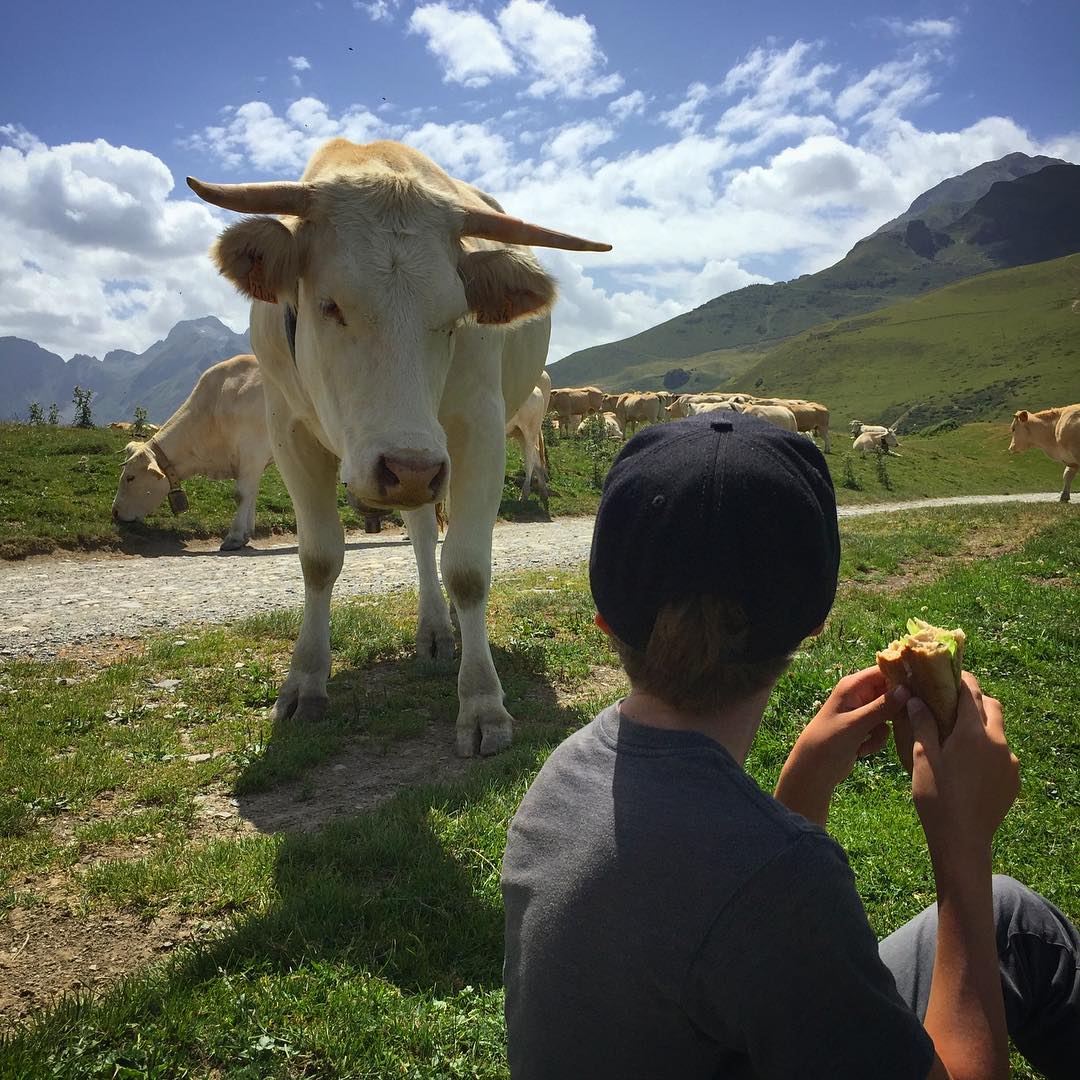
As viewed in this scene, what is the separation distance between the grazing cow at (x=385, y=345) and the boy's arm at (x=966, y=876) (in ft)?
9.38

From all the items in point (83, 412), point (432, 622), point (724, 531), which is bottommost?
point (432, 622)

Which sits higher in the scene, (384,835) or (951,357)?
(951,357)

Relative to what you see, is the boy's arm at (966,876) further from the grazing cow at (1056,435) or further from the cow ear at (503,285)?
the grazing cow at (1056,435)

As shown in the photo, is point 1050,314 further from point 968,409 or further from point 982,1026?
point 982,1026

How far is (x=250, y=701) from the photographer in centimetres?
605

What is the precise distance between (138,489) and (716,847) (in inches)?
613

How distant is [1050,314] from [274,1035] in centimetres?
17127

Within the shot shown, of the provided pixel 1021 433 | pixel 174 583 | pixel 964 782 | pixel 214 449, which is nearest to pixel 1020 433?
pixel 1021 433

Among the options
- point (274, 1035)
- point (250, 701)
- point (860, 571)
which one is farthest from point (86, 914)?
point (860, 571)

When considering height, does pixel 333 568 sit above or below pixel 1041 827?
above

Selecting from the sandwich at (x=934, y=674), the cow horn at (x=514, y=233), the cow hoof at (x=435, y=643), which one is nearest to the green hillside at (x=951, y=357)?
the cow hoof at (x=435, y=643)

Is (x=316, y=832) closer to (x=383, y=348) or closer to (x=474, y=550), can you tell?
(x=474, y=550)

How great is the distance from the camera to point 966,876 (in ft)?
4.93

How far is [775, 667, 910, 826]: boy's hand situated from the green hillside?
120089 mm
